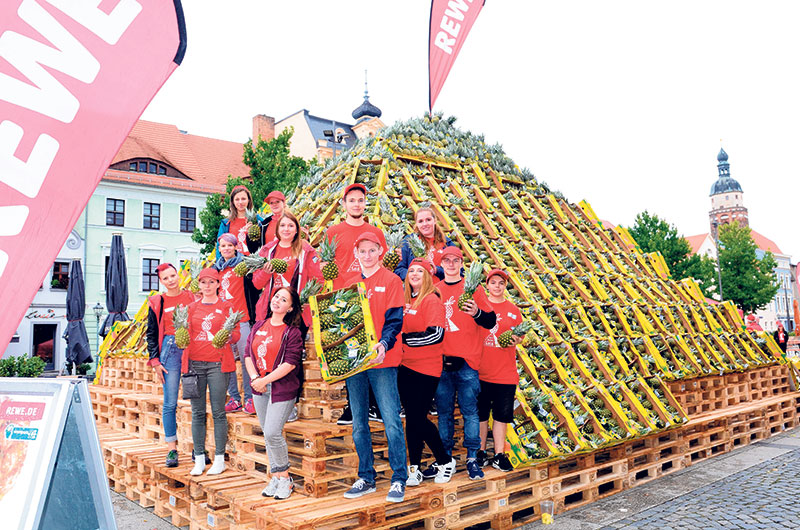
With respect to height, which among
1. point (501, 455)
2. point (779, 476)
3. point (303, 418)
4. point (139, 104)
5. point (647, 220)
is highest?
point (647, 220)

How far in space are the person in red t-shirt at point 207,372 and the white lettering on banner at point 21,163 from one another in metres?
3.28

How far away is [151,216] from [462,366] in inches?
1055

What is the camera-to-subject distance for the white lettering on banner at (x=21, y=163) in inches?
78.5

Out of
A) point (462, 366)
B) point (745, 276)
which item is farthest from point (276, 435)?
point (745, 276)

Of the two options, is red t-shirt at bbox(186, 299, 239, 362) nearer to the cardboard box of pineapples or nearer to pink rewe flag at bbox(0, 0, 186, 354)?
the cardboard box of pineapples

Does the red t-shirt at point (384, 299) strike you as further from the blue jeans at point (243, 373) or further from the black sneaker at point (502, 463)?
the blue jeans at point (243, 373)

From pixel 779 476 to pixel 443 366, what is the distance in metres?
4.74

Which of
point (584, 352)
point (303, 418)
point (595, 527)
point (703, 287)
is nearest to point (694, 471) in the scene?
point (584, 352)

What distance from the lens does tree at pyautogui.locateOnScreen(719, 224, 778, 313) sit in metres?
34.7

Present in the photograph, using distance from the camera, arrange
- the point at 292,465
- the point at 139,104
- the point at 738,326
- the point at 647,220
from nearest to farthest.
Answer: the point at 139,104 < the point at 292,465 < the point at 738,326 < the point at 647,220

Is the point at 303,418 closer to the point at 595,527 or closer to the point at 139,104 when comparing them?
the point at 595,527

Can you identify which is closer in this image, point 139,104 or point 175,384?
point 139,104

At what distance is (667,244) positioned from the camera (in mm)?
30891

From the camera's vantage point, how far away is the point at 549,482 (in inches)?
212
